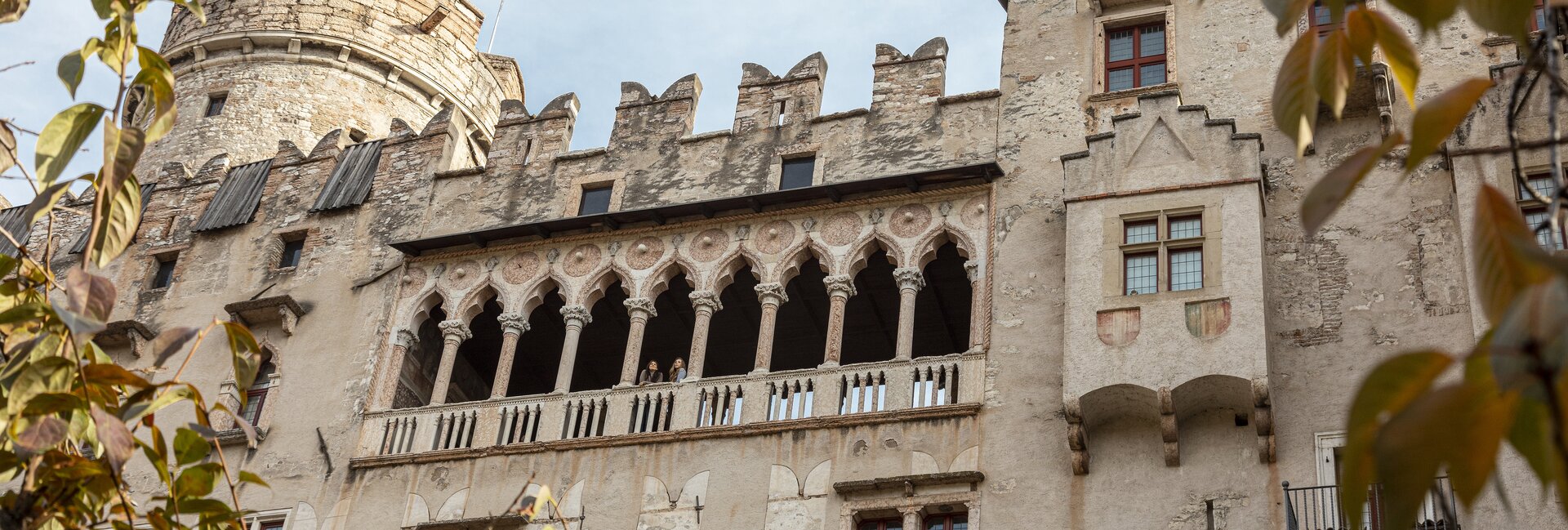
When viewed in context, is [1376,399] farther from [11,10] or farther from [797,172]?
[797,172]

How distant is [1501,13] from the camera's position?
3027 mm

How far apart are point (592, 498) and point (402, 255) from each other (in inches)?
222

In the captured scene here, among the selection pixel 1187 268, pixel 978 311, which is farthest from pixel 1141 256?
pixel 978 311

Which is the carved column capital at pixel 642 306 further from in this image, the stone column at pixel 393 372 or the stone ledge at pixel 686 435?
the stone column at pixel 393 372

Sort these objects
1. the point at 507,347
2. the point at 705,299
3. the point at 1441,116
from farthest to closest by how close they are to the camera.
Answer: the point at 507,347 → the point at 705,299 → the point at 1441,116

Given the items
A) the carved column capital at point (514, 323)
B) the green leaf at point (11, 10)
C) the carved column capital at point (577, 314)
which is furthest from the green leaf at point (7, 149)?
the carved column capital at point (514, 323)

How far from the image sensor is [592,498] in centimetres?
1859

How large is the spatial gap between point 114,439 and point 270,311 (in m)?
17.2

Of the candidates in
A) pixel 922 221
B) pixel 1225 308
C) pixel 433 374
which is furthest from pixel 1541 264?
pixel 433 374

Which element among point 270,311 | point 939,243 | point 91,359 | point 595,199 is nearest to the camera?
point 91,359

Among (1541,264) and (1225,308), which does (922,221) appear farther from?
(1541,264)

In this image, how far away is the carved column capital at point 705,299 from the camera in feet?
66.7

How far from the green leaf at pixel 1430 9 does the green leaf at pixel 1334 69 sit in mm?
205

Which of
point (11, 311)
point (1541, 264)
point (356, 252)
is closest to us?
point (1541, 264)
